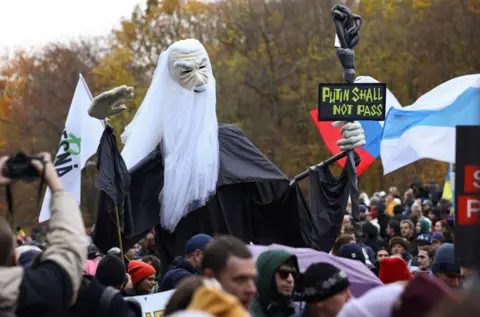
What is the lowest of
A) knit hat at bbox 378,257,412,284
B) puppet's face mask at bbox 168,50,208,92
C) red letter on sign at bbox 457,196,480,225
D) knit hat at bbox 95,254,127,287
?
knit hat at bbox 378,257,412,284

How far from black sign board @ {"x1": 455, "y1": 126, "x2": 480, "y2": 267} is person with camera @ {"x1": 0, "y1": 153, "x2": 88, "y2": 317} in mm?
1703

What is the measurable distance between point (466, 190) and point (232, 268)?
1.12 meters

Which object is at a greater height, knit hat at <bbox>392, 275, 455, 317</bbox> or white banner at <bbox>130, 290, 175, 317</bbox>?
knit hat at <bbox>392, 275, 455, 317</bbox>

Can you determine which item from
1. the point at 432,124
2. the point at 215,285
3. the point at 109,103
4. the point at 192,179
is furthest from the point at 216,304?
the point at 432,124

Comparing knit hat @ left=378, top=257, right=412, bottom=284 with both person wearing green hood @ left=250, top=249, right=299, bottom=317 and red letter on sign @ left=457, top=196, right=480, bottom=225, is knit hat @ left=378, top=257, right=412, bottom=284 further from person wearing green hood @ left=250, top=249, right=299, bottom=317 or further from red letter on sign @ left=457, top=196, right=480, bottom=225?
red letter on sign @ left=457, top=196, right=480, bottom=225

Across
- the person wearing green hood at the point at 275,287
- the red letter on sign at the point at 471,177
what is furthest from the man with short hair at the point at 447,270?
the red letter on sign at the point at 471,177

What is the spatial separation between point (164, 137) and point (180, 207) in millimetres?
692

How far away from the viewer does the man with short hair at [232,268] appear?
6.02 metres

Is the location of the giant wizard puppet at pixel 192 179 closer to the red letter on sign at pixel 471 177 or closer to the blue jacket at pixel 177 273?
the blue jacket at pixel 177 273

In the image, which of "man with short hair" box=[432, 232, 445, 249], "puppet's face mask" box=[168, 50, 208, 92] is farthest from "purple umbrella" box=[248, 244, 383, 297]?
"man with short hair" box=[432, 232, 445, 249]

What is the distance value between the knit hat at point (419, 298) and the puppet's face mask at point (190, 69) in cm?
614

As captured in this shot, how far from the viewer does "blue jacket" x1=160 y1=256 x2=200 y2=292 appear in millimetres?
8477

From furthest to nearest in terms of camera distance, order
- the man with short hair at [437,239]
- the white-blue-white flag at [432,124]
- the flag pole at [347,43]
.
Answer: the white-blue-white flag at [432,124], the man with short hair at [437,239], the flag pole at [347,43]

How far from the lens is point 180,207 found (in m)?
10.3
